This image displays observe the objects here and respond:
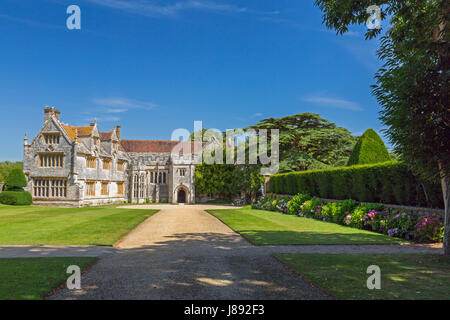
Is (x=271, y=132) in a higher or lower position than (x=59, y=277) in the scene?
higher

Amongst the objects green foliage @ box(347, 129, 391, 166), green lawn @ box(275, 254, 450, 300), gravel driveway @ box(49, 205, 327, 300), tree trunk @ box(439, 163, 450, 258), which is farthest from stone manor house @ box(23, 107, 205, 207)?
tree trunk @ box(439, 163, 450, 258)

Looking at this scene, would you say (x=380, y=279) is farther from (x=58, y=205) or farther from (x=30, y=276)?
(x=58, y=205)

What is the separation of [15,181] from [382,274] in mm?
35414

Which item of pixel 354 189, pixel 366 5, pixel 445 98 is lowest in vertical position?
pixel 354 189

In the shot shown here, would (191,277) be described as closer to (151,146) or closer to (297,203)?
(297,203)

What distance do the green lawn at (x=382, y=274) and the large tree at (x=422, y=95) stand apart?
1792mm

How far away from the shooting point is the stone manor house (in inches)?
1321

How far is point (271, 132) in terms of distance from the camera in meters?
37.6

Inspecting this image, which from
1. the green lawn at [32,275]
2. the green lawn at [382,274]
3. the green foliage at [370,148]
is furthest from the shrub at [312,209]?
the green lawn at [32,275]

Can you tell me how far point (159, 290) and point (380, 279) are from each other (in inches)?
166

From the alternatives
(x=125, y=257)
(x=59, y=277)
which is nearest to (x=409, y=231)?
(x=125, y=257)

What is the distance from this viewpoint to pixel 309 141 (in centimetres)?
3588
